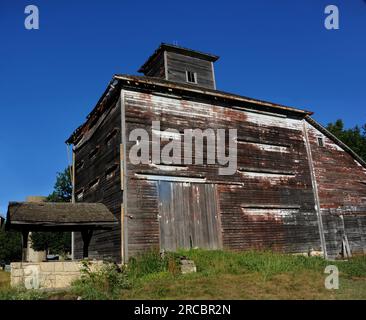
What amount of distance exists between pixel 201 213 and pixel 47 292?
307 inches

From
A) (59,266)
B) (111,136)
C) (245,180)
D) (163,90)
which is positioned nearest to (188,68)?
(163,90)

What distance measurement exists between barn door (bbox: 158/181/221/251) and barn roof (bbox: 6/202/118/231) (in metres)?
2.65

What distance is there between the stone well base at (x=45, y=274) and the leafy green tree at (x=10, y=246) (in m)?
38.5

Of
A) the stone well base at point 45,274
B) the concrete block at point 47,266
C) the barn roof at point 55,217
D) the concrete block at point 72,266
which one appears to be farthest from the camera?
the barn roof at point 55,217

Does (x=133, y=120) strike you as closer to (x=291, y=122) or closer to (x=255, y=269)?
(x=255, y=269)

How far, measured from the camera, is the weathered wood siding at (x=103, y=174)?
52.6ft

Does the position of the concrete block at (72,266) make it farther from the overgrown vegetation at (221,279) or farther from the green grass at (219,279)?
the overgrown vegetation at (221,279)

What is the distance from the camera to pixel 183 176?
54.9ft

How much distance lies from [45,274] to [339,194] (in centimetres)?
1769

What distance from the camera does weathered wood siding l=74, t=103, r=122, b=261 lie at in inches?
632

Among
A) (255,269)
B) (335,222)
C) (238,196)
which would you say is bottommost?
(255,269)

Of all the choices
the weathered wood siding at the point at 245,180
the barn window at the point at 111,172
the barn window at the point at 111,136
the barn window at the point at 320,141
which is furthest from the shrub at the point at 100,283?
the barn window at the point at 320,141

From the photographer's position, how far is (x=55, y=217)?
13414 millimetres

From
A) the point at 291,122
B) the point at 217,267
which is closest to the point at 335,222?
the point at 291,122
